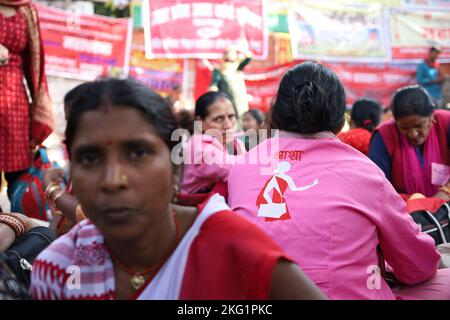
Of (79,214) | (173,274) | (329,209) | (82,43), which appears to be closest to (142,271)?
(173,274)

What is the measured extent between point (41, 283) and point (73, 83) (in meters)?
8.12

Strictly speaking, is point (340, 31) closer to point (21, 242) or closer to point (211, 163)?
point (211, 163)

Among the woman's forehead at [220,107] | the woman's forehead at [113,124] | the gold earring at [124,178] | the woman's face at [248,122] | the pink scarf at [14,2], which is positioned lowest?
the woman's face at [248,122]

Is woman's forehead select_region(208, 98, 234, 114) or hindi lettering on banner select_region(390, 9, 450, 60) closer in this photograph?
woman's forehead select_region(208, 98, 234, 114)

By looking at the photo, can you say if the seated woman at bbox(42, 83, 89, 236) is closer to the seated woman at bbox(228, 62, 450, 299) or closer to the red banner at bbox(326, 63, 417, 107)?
the seated woman at bbox(228, 62, 450, 299)

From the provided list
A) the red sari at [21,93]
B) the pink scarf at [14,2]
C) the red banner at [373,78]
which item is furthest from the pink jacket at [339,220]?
the red banner at [373,78]

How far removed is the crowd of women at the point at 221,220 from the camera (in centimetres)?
133

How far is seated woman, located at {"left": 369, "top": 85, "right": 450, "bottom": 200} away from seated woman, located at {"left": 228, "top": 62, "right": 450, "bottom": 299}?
1628 millimetres

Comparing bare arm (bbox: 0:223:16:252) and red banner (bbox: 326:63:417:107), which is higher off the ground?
red banner (bbox: 326:63:417:107)

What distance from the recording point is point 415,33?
10.8m

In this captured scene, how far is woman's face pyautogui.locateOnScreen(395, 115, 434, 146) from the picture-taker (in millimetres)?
3646

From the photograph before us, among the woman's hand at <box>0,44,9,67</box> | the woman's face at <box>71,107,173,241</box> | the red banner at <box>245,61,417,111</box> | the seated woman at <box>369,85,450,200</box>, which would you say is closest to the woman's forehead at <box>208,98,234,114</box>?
the seated woman at <box>369,85,450,200</box>

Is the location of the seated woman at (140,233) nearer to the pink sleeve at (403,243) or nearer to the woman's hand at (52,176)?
the pink sleeve at (403,243)

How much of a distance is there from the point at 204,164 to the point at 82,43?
6.36m
